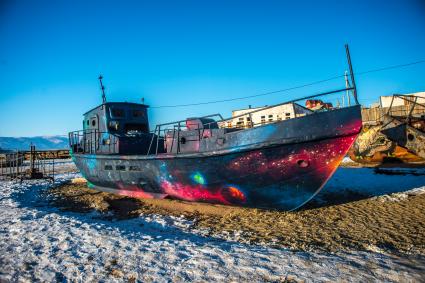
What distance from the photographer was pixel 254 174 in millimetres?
6426

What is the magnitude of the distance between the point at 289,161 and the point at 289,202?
117 cm

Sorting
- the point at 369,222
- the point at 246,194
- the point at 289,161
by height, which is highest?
the point at 289,161

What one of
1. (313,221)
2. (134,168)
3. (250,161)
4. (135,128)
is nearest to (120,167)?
(134,168)

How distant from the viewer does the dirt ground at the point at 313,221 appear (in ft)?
15.4

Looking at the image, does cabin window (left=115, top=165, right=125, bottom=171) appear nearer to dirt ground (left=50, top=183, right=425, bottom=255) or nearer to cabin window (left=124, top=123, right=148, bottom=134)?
dirt ground (left=50, top=183, right=425, bottom=255)

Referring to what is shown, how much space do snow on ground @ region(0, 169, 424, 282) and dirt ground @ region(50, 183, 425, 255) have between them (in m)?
0.53

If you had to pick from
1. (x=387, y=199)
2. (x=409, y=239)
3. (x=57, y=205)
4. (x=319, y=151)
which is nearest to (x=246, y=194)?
(x=319, y=151)

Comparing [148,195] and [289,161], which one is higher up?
[289,161]

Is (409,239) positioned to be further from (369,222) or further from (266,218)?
(266,218)

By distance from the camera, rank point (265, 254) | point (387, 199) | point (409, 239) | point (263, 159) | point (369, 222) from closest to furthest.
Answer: point (265, 254) < point (409, 239) < point (369, 222) < point (263, 159) < point (387, 199)

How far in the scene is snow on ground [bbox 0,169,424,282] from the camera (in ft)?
11.5

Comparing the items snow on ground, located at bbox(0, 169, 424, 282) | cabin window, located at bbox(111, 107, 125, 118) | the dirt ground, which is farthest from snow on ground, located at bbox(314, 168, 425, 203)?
cabin window, located at bbox(111, 107, 125, 118)

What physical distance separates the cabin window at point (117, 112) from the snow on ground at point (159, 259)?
5889mm

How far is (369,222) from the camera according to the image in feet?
19.1
